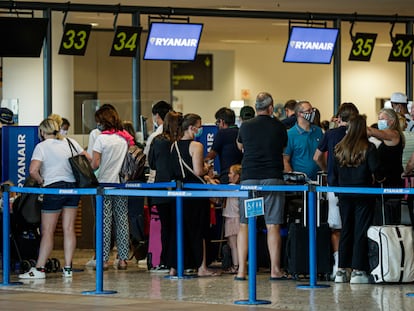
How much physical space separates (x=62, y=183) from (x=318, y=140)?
2.56 metres

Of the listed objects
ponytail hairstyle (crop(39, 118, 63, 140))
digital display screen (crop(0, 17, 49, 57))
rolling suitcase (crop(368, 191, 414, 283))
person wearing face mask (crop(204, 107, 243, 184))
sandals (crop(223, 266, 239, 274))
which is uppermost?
digital display screen (crop(0, 17, 49, 57))

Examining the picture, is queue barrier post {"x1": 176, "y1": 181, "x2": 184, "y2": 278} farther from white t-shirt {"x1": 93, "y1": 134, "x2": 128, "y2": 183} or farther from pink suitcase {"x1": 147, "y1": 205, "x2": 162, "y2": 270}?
white t-shirt {"x1": 93, "y1": 134, "x2": 128, "y2": 183}

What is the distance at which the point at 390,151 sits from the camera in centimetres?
1041

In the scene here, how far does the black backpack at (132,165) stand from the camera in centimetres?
1188

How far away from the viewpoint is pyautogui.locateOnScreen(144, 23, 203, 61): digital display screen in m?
18.1

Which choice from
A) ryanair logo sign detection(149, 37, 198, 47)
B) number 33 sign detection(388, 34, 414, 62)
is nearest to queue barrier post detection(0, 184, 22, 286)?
ryanair logo sign detection(149, 37, 198, 47)

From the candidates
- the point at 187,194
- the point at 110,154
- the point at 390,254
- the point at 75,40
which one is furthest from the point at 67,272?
the point at 75,40

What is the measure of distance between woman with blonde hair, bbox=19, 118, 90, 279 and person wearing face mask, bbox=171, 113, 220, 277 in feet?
3.47

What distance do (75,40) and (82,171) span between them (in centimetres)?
730

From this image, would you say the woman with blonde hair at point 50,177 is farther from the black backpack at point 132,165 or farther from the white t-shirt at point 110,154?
the black backpack at point 132,165

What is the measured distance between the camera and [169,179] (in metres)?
11.2

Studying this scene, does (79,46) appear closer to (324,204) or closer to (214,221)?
(214,221)

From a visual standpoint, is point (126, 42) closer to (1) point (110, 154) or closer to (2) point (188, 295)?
(1) point (110, 154)

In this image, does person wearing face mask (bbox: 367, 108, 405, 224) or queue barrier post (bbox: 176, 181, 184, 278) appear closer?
person wearing face mask (bbox: 367, 108, 405, 224)
